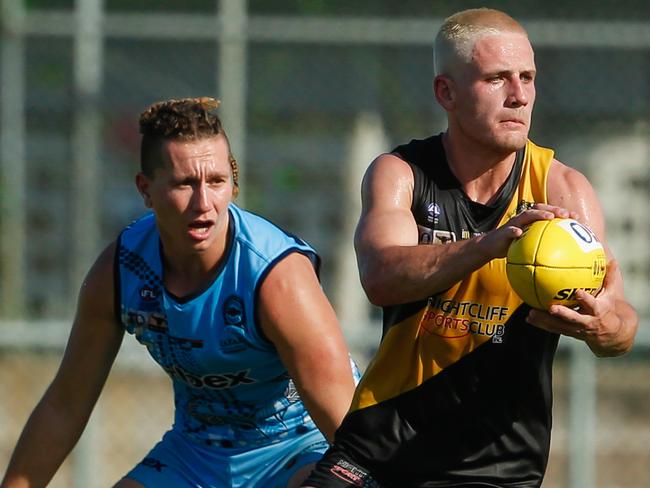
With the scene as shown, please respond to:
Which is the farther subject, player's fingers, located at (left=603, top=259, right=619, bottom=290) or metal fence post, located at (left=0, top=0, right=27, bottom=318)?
metal fence post, located at (left=0, top=0, right=27, bottom=318)

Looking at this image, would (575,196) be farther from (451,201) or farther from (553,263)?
(553,263)

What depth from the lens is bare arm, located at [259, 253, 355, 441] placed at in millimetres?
4172

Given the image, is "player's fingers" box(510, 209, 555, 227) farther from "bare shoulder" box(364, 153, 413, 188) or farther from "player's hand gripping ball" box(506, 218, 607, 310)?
"bare shoulder" box(364, 153, 413, 188)

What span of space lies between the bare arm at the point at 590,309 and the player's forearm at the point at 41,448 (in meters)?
1.94

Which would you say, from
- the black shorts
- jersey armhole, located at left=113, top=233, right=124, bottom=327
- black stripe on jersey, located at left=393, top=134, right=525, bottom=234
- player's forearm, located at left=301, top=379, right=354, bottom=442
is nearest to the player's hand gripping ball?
black stripe on jersey, located at left=393, top=134, right=525, bottom=234

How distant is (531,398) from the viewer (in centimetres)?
386

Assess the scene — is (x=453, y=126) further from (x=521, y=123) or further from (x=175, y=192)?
(x=175, y=192)

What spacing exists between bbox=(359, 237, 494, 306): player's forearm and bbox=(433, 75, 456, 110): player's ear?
0.55m

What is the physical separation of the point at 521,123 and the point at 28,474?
7.23ft

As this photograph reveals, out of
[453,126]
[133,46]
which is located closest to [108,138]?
[133,46]

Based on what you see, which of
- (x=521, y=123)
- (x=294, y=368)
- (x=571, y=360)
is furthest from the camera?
(x=571, y=360)

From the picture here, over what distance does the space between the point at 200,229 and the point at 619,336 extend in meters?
1.45

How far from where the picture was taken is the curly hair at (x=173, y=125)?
4293 mm

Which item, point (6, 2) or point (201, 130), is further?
point (6, 2)
